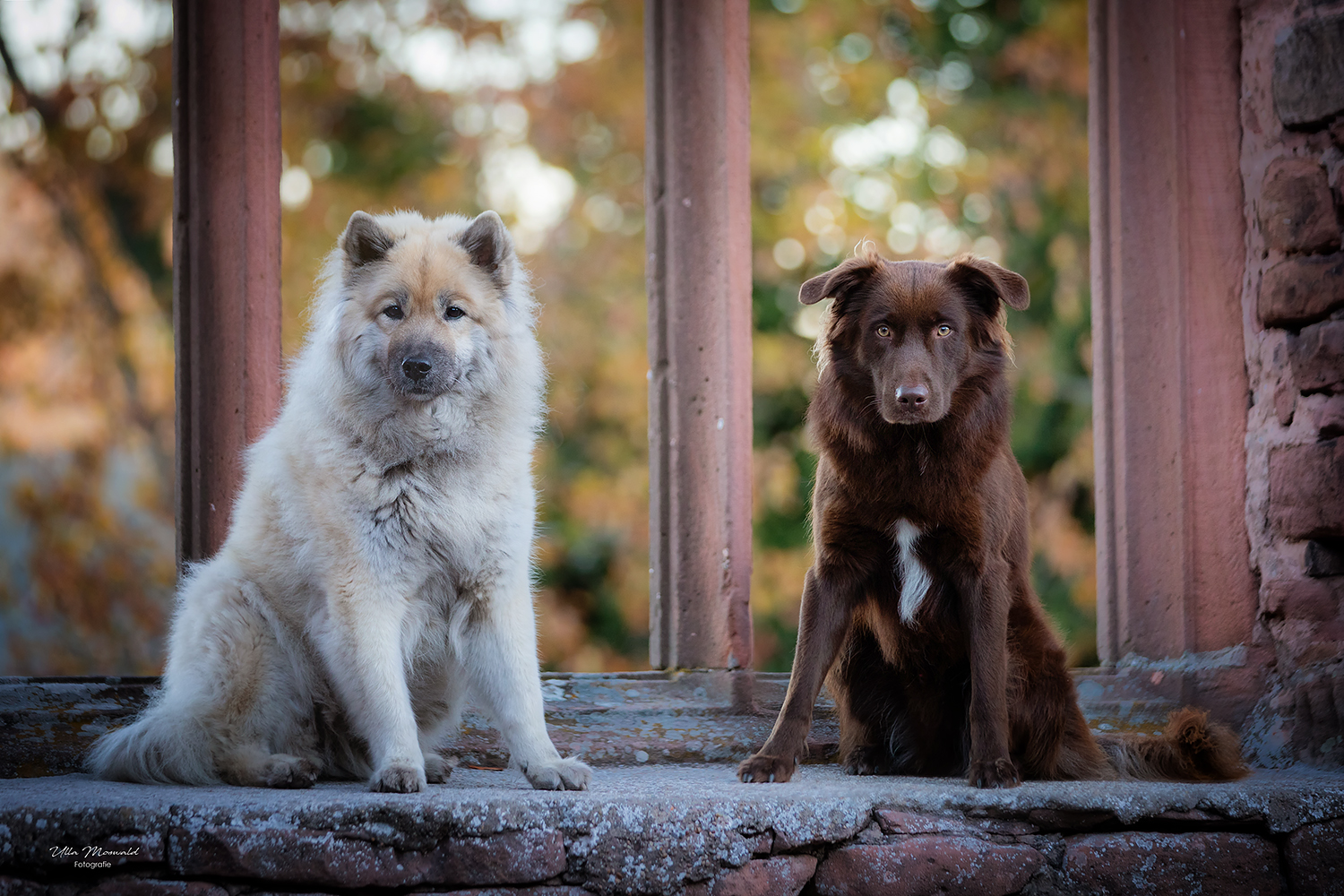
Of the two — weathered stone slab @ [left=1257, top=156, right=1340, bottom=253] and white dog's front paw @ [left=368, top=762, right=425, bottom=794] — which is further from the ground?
weathered stone slab @ [left=1257, top=156, right=1340, bottom=253]

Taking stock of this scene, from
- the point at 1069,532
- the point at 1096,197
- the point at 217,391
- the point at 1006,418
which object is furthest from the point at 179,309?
the point at 1069,532

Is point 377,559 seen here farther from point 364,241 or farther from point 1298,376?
point 1298,376

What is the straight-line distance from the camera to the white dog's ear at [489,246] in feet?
9.17

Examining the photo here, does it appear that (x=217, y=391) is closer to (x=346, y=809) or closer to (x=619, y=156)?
(x=346, y=809)

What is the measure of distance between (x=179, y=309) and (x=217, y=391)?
0.28 metres

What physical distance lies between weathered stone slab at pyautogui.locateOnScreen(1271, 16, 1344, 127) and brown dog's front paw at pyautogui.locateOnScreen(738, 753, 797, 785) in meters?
2.41

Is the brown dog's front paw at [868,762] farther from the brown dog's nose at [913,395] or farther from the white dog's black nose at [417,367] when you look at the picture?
the white dog's black nose at [417,367]

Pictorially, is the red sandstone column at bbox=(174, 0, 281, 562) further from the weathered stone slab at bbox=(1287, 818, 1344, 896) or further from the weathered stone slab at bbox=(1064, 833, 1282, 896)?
the weathered stone slab at bbox=(1287, 818, 1344, 896)

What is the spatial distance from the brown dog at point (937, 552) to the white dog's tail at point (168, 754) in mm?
1274

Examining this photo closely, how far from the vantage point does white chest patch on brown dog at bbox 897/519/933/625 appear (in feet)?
9.22

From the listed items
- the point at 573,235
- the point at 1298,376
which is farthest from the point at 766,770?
the point at 573,235

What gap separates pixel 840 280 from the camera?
9.43 feet

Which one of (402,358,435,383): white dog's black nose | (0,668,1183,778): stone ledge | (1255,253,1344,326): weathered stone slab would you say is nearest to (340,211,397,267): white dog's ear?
(402,358,435,383): white dog's black nose

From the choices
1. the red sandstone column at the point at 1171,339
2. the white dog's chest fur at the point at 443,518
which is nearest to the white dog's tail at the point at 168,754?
the white dog's chest fur at the point at 443,518
